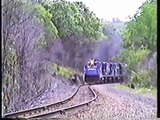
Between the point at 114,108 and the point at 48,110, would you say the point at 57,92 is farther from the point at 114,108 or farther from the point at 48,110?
the point at 114,108

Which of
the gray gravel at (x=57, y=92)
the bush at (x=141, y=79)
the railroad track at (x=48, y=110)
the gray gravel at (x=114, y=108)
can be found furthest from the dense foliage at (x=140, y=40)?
the gray gravel at (x=57, y=92)

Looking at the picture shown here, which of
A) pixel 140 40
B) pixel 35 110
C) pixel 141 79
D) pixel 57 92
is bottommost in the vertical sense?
pixel 35 110

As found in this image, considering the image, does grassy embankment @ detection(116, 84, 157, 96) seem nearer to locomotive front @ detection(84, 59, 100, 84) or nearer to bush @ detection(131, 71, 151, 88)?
bush @ detection(131, 71, 151, 88)

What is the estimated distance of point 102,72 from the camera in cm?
380

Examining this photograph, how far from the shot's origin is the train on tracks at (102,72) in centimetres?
373

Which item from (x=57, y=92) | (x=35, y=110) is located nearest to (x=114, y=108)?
(x=57, y=92)

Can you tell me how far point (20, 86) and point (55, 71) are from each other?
0.33 metres

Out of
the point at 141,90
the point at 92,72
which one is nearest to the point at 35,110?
the point at 92,72

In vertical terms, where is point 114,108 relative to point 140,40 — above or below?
below

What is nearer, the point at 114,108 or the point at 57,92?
the point at 114,108

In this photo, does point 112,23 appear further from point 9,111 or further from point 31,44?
point 9,111

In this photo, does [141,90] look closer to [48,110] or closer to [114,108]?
[114,108]

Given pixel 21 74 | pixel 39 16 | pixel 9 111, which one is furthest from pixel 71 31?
pixel 9 111

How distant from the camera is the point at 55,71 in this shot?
383 centimetres
